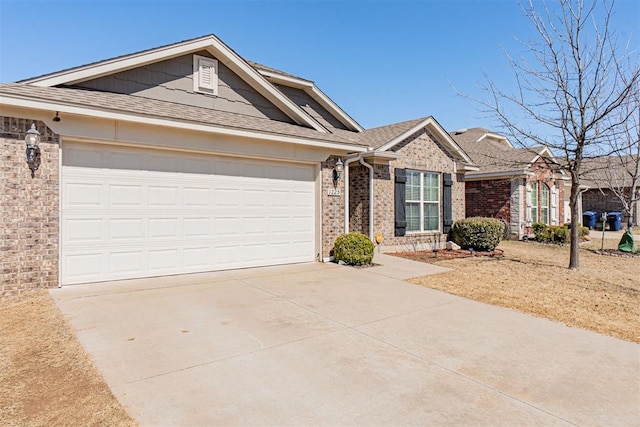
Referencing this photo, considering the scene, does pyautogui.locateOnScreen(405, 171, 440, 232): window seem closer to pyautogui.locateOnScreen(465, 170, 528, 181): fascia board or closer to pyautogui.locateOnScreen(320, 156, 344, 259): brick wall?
pyautogui.locateOnScreen(320, 156, 344, 259): brick wall

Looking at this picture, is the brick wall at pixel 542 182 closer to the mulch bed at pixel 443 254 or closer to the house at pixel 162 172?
the mulch bed at pixel 443 254

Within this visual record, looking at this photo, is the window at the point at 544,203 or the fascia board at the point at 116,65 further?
the window at the point at 544,203

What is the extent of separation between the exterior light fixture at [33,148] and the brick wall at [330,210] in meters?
5.86

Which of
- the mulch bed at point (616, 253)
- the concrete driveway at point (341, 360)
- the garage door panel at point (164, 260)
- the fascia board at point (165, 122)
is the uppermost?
the fascia board at point (165, 122)

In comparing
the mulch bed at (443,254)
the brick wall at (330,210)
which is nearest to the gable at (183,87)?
the brick wall at (330,210)

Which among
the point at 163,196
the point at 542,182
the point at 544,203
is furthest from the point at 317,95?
the point at 544,203

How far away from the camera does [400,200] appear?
40.2 feet

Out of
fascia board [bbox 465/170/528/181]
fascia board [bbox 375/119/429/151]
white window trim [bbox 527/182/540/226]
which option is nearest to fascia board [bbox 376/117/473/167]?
→ fascia board [bbox 375/119/429/151]

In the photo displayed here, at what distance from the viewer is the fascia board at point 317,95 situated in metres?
11.7

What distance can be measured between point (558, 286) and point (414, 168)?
20.4ft

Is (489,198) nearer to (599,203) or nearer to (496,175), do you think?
(496,175)

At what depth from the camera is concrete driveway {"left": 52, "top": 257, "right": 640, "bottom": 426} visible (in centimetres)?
290

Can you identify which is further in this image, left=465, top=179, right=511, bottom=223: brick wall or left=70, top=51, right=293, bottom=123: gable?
left=465, top=179, right=511, bottom=223: brick wall

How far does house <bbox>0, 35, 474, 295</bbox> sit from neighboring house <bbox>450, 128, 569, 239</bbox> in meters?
8.16
